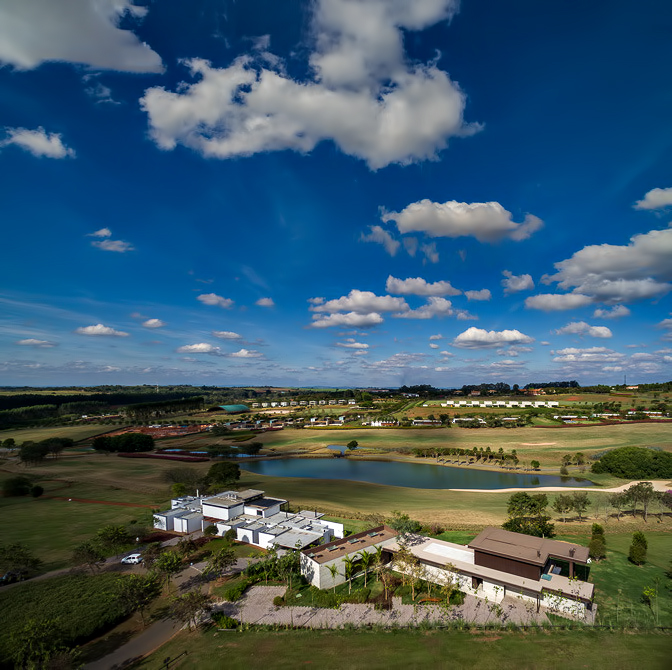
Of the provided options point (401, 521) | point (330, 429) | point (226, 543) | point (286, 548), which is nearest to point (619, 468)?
point (401, 521)

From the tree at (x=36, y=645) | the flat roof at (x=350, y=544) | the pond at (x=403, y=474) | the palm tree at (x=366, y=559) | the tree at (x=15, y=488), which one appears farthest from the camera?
the pond at (x=403, y=474)

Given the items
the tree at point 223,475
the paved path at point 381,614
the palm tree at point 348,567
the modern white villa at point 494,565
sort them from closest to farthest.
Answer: the paved path at point 381,614 < the modern white villa at point 494,565 < the palm tree at point 348,567 < the tree at point 223,475

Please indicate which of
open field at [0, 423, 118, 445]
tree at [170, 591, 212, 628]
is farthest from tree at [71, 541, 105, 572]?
open field at [0, 423, 118, 445]

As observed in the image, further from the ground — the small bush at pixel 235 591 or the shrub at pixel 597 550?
the shrub at pixel 597 550

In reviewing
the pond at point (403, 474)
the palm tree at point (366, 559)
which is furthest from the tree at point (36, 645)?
the pond at point (403, 474)

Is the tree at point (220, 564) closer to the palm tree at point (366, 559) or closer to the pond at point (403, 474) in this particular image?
the palm tree at point (366, 559)

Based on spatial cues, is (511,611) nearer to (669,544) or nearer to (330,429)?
(669,544)
